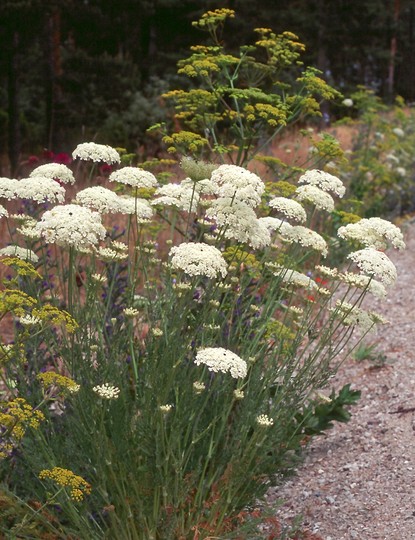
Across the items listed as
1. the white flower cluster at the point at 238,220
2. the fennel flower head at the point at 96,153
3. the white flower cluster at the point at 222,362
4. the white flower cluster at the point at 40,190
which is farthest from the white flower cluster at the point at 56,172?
the white flower cluster at the point at 222,362

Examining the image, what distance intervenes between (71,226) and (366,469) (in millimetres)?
2260

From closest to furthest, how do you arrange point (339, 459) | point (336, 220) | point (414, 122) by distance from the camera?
point (339, 459)
point (336, 220)
point (414, 122)

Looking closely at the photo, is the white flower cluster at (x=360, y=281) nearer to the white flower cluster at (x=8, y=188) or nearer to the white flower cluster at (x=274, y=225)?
the white flower cluster at (x=274, y=225)

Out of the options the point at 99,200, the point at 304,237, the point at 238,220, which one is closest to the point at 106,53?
the point at 304,237

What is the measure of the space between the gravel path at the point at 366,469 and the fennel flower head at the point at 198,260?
1.44 meters

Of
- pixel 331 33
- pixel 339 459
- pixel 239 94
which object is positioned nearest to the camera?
pixel 339 459

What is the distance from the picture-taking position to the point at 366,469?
13.8 ft

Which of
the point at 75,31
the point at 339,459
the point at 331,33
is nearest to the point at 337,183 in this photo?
the point at 339,459

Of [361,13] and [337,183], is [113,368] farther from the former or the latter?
[361,13]

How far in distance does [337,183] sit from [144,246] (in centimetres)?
96

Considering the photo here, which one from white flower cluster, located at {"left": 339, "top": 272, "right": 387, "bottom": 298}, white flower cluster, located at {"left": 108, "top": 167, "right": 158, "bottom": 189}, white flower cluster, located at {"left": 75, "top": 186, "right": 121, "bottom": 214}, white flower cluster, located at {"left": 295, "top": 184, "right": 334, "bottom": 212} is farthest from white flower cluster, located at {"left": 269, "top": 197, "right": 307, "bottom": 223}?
white flower cluster, located at {"left": 75, "top": 186, "right": 121, "bottom": 214}

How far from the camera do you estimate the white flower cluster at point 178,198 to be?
3.51 meters

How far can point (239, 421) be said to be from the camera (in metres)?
3.27

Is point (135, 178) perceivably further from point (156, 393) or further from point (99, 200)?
point (156, 393)
